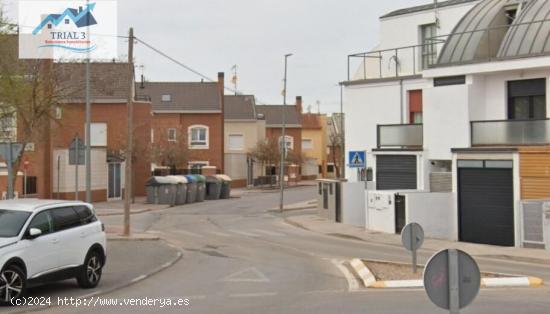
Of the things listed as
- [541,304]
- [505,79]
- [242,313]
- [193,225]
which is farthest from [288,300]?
[193,225]

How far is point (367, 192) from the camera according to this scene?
29.5m

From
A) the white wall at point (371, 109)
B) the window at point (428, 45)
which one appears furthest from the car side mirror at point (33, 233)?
the window at point (428, 45)

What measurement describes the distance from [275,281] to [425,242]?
11283 mm

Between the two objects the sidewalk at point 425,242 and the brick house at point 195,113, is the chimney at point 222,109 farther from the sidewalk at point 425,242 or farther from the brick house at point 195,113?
the sidewalk at point 425,242

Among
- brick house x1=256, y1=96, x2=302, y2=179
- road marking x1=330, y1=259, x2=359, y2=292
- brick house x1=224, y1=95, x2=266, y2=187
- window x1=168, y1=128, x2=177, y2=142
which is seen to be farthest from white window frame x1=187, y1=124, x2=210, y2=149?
road marking x1=330, y1=259, x2=359, y2=292

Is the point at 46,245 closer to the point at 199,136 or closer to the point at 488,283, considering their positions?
the point at 488,283

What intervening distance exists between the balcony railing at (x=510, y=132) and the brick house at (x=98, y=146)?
17137 mm

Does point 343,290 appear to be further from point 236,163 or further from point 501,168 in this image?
point 236,163

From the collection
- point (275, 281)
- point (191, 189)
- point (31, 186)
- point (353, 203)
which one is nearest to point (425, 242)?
point (353, 203)

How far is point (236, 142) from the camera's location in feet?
261

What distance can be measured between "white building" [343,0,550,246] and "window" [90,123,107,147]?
23448 mm

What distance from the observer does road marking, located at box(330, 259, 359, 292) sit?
14.6 meters

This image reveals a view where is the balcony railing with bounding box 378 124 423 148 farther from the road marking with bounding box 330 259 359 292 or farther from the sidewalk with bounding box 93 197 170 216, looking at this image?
the sidewalk with bounding box 93 197 170 216

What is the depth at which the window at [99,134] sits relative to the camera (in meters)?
49.7
